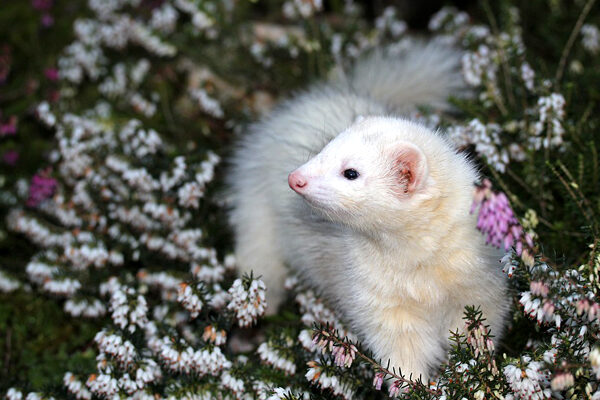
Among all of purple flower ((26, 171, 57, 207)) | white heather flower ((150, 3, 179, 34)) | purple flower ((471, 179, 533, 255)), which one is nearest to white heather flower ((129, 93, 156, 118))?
white heather flower ((150, 3, 179, 34))

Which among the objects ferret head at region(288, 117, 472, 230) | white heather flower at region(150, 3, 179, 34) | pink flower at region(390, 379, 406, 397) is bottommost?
pink flower at region(390, 379, 406, 397)

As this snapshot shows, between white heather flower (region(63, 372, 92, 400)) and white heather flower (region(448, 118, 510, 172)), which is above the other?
white heather flower (region(448, 118, 510, 172))

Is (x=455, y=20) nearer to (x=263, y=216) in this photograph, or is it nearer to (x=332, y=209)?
(x=263, y=216)

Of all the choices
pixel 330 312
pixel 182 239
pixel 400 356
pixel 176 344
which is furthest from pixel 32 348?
pixel 400 356

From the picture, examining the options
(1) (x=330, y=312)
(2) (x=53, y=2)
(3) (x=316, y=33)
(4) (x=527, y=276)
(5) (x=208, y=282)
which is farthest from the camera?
(2) (x=53, y=2)

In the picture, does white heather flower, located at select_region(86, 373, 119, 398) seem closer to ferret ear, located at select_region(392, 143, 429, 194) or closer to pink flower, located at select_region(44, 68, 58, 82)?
ferret ear, located at select_region(392, 143, 429, 194)

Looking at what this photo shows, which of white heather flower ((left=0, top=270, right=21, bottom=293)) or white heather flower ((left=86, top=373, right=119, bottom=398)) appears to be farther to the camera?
white heather flower ((left=0, top=270, right=21, bottom=293))

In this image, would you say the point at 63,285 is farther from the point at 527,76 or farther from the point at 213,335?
A: the point at 527,76
